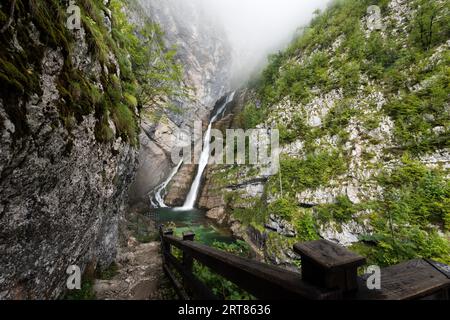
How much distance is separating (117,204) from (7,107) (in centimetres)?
438

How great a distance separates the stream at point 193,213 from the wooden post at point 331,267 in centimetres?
925

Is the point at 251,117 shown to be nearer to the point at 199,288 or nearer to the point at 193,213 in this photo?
the point at 193,213

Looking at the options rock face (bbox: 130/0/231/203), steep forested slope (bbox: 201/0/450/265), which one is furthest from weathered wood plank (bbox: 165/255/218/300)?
rock face (bbox: 130/0/231/203)

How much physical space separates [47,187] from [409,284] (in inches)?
150

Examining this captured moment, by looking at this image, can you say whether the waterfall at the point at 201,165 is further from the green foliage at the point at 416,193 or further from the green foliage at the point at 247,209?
the green foliage at the point at 416,193

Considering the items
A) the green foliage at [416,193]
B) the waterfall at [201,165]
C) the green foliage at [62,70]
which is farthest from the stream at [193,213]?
the green foliage at [416,193]

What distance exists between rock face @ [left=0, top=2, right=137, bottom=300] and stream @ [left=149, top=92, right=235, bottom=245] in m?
6.46

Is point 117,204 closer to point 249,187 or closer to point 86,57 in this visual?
point 86,57

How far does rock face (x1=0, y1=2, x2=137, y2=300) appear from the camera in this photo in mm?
2357

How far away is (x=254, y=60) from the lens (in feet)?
113

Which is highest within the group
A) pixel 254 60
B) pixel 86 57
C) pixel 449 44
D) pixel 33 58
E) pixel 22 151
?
pixel 254 60

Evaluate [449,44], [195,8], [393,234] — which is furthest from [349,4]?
[195,8]

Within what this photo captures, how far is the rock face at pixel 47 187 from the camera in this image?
7.73ft

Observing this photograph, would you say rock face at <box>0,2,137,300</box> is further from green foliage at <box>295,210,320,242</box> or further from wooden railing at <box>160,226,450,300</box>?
green foliage at <box>295,210,320,242</box>
